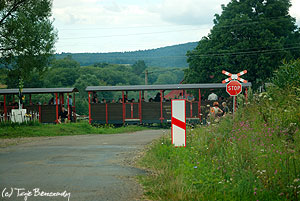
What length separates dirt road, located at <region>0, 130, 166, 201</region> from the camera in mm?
6816

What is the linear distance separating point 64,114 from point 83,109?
3395 cm

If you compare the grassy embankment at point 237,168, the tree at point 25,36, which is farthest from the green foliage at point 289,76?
the tree at point 25,36

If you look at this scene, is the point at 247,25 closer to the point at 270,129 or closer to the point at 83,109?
the point at 83,109

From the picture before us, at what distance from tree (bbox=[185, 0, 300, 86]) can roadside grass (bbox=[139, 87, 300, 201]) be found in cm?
3504

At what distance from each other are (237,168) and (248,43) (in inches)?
1548

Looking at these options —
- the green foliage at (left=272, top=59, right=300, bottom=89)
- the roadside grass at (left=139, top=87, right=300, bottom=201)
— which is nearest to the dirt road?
the roadside grass at (left=139, top=87, right=300, bottom=201)

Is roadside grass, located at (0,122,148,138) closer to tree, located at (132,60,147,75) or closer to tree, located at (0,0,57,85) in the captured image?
tree, located at (0,0,57,85)

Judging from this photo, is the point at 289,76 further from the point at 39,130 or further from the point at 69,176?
the point at 39,130

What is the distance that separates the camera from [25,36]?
25734 mm

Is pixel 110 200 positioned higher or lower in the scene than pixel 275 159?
lower

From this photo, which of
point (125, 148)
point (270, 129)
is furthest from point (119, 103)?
point (270, 129)

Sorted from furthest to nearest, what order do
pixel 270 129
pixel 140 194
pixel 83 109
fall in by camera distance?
pixel 83 109
pixel 270 129
pixel 140 194

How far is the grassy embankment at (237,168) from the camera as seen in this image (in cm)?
646

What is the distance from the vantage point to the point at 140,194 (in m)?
6.96
